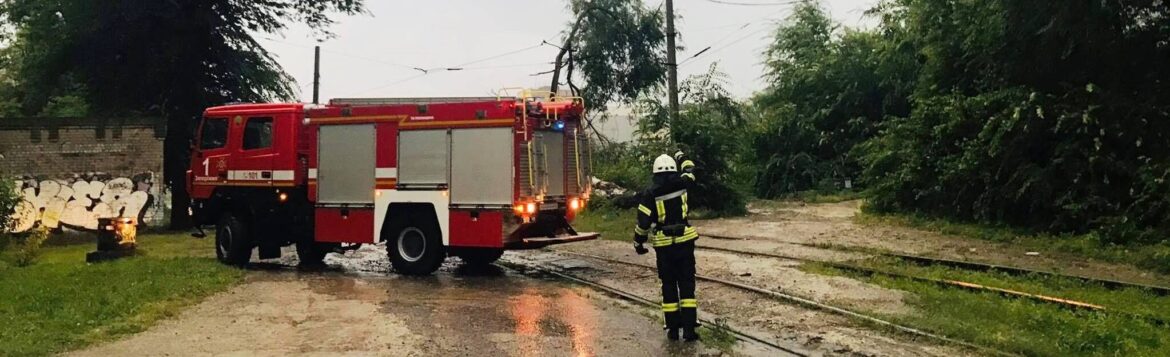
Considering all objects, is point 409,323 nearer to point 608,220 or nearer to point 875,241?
point 875,241

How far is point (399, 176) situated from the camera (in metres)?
12.7

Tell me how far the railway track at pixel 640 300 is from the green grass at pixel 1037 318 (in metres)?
1.50

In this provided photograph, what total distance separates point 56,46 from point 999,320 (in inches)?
942

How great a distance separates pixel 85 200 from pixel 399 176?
13.1 m

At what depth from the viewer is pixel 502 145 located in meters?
12.1

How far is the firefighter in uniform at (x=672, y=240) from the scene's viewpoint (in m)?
7.93

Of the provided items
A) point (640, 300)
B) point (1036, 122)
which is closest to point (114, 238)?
point (640, 300)

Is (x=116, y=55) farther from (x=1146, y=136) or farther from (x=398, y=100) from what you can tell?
(x=1146, y=136)

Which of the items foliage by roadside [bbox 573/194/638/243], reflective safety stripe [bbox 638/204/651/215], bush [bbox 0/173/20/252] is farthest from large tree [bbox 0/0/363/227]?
reflective safety stripe [bbox 638/204/651/215]

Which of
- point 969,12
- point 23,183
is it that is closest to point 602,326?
point 969,12

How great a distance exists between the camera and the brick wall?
21547 millimetres

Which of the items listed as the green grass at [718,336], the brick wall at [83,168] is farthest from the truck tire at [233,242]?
the brick wall at [83,168]

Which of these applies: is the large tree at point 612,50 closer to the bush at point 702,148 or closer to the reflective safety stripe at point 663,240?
the bush at point 702,148

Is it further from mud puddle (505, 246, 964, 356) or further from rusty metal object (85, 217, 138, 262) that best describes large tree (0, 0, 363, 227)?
mud puddle (505, 246, 964, 356)
